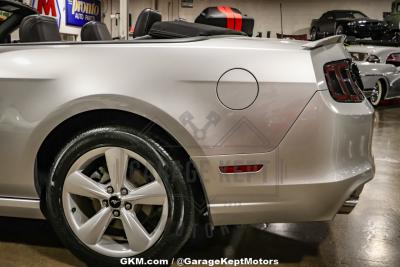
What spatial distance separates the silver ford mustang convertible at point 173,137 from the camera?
60.9 inches

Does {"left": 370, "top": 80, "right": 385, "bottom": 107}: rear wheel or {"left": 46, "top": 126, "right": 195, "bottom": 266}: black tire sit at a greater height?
{"left": 46, "top": 126, "right": 195, "bottom": 266}: black tire

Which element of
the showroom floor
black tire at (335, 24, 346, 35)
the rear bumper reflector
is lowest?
the showroom floor

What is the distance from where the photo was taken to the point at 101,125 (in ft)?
5.60

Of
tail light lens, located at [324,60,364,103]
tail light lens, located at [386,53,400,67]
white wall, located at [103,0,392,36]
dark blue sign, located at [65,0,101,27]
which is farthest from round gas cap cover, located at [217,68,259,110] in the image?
white wall, located at [103,0,392,36]

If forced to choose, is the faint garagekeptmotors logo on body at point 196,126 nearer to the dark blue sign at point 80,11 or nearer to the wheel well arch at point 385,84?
the wheel well arch at point 385,84

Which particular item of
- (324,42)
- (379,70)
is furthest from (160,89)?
(379,70)

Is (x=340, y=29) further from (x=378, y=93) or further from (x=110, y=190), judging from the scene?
(x=110, y=190)

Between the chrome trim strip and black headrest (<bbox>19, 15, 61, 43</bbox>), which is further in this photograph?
black headrest (<bbox>19, 15, 61, 43</bbox>)

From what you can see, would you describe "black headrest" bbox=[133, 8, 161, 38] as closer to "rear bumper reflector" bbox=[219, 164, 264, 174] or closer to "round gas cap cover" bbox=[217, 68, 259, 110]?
"round gas cap cover" bbox=[217, 68, 259, 110]

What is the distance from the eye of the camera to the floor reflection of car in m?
7.28

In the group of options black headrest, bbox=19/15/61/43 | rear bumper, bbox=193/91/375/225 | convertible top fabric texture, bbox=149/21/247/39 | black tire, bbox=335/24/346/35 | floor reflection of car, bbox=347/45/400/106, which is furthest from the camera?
black tire, bbox=335/24/346/35

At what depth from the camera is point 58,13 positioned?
25.7 ft

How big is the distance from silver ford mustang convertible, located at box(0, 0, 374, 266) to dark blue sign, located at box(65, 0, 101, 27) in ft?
22.5

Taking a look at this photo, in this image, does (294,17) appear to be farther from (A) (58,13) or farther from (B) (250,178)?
(B) (250,178)
